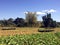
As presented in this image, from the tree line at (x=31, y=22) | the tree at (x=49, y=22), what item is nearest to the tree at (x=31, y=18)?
the tree line at (x=31, y=22)

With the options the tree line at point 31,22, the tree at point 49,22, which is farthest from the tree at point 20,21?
the tree at point 49,22

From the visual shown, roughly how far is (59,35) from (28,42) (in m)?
6.00

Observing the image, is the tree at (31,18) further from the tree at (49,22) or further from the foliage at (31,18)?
the tree at (49,22)

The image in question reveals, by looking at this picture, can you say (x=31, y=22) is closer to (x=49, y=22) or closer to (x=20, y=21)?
(x=20, y=21)

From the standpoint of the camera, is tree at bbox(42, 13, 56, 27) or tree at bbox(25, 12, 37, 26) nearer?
tree at bbox(42, 13, 56, 27)

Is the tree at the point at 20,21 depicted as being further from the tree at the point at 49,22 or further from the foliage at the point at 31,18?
the tree at the point at 49,22

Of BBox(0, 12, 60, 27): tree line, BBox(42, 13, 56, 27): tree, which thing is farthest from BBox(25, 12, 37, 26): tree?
BBox(42, 13, 56, 27): tree

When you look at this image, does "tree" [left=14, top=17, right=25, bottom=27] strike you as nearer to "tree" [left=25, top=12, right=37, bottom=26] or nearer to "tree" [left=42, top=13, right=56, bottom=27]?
"tree" [left=25, top=12, right=37, bottom=26]

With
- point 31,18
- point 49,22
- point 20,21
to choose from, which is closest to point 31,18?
point 31,18

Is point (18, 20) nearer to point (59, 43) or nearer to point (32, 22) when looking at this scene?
point (32, 22)

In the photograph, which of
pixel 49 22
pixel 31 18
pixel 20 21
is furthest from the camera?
pixel 31 18

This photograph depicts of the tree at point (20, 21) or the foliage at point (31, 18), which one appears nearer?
the tree at point (20, 21)

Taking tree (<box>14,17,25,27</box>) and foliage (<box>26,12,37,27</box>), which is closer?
tree (<box>14,17,25,27</box>)

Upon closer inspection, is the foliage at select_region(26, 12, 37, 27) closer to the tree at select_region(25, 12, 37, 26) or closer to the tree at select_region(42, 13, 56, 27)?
the tree at select_region(25, 12, 37, 26)
